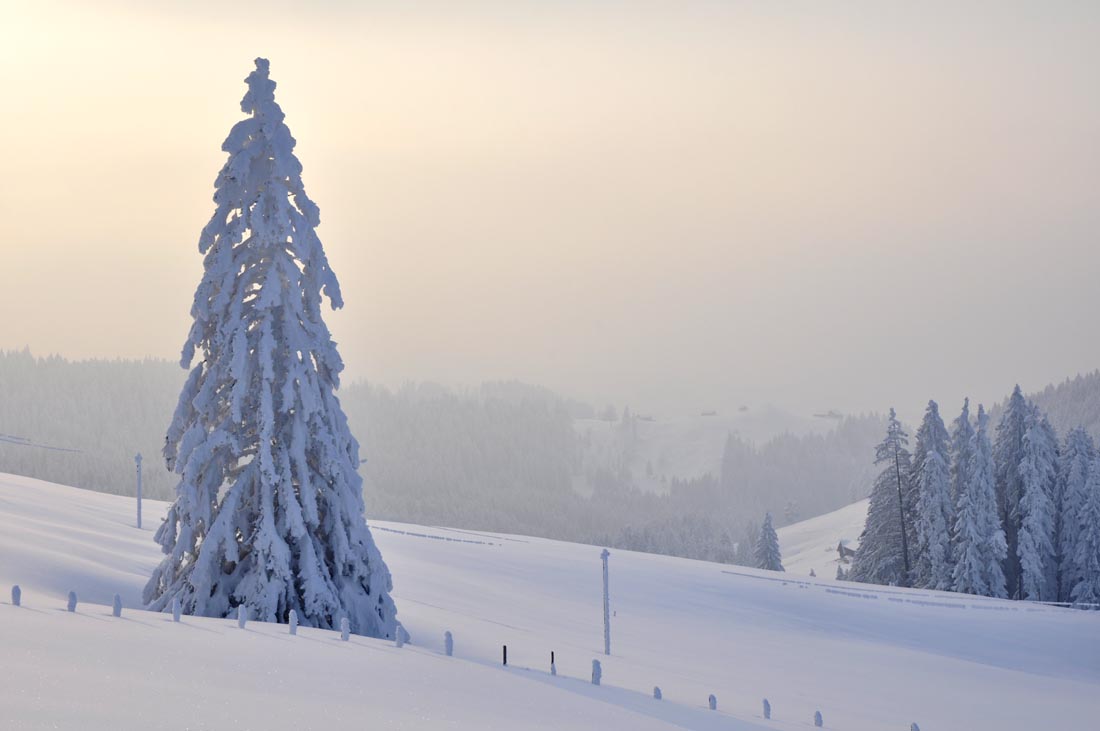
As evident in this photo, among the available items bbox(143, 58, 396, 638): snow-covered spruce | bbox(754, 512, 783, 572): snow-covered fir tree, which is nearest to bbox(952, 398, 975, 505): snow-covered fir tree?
bbox(754, 512, 783, 572): snow-covered fir tree

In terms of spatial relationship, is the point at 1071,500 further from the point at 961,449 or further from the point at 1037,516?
the point at 961,449

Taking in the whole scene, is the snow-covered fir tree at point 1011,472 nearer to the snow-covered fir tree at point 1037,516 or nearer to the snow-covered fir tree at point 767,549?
the snow-covered fir tree at point 1037,516

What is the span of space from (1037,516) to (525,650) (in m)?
47.4

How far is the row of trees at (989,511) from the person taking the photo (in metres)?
66.8

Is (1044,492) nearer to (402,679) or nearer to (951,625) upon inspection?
(951,625)

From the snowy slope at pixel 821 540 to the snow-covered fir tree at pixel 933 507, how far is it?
63.6 m

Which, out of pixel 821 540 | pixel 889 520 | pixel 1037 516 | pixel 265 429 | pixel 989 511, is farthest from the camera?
pixel 821 540

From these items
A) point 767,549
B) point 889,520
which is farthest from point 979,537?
point 767,549

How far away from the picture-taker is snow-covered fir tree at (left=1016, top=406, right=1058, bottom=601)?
→ 67250mm

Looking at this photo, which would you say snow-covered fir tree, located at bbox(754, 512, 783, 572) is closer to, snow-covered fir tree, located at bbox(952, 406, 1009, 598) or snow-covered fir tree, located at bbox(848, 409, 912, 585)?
snow-covered fir tree, located at bbox(848, 409, 912, 585)

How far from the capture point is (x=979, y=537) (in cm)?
6662

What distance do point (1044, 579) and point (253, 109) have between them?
56886mm

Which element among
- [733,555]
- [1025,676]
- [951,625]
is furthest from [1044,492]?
[733,555]

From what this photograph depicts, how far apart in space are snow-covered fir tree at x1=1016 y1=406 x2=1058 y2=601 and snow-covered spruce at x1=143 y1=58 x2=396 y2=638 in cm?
5168
